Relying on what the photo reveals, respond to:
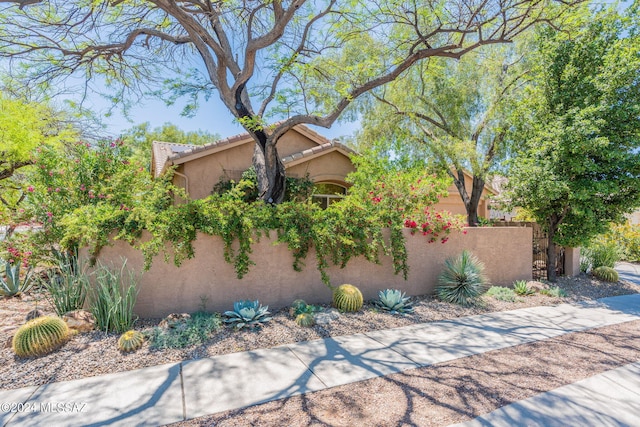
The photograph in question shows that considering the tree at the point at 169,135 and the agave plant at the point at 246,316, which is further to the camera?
the tree at the point at 169,135

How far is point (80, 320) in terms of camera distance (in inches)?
207

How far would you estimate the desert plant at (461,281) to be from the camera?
7.77 metres

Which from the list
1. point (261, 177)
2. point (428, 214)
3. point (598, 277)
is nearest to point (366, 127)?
point (261, 177)

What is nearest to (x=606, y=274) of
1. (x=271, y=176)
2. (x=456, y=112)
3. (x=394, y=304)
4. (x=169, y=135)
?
(x=456, y=112)

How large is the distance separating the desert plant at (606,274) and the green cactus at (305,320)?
34.1 ft

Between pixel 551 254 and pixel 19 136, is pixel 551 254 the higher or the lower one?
the lower one

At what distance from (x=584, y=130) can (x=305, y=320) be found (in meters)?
8.43

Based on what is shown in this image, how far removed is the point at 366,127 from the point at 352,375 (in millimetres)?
13644

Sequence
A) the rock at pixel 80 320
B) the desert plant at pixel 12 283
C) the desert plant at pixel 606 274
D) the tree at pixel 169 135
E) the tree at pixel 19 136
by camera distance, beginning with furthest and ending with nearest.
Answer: the tree at pixel 169 135 → the desert plant at pixel 606 274 → the tree at pixel 19 136 → the desert plant at pixel 12 283 → the rock at pixel 80 320

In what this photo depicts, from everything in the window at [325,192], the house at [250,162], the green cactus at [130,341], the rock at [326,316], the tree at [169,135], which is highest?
the tree at [169,135]

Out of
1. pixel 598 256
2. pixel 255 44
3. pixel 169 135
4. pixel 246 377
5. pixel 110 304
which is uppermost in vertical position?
pixel 169 135

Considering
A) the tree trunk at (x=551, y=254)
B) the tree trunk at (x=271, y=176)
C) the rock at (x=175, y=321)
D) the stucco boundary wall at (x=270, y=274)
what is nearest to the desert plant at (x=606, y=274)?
the tree trunk at (x=551, y=254)

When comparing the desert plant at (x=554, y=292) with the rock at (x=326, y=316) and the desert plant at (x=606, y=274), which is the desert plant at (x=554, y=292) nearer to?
the desert plant at (x=606, y=274)

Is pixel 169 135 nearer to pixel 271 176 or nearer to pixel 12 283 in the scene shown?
pixel 271 176
